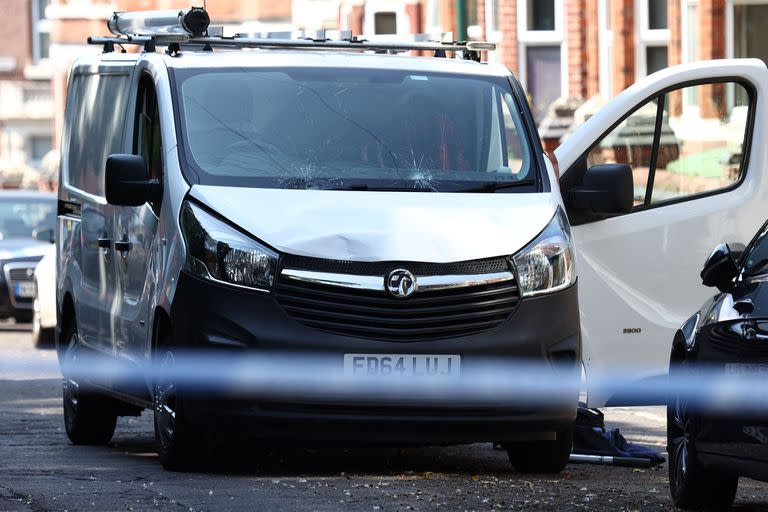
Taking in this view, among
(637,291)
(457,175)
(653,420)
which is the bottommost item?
(653,420)

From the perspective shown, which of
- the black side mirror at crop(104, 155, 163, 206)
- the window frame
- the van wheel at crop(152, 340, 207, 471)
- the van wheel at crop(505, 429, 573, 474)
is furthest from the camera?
the window frame

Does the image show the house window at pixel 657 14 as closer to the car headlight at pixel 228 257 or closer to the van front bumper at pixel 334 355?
the van front bumper at pixel 334 355

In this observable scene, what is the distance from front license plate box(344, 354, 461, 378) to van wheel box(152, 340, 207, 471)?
2.78 feet

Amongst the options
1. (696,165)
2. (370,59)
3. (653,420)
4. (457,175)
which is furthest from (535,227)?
(653,420)

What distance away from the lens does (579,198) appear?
35.2ft

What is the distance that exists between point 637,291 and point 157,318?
2761 mm

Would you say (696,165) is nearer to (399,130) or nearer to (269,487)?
(399,130)

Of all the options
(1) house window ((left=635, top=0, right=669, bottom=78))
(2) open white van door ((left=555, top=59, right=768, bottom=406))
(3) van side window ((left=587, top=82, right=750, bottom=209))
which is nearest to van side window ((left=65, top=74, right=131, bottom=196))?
(2) open white van door ((left=555, top=59, right=768, bottom=406))

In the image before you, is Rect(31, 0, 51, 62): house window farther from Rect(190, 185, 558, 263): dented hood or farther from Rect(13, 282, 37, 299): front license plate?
Rect(190, 185, 558, 263): dented hood

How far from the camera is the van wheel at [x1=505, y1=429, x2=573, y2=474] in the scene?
10430 mm

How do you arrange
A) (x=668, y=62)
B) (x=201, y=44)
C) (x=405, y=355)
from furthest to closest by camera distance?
(x=668, y=62) < (x=201, y=44) < (x=405, y=355)

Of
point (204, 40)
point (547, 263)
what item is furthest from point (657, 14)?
point (547, 263)

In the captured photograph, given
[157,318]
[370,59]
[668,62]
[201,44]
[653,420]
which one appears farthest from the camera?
[668,62]

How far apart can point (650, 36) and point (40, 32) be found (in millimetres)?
55932
